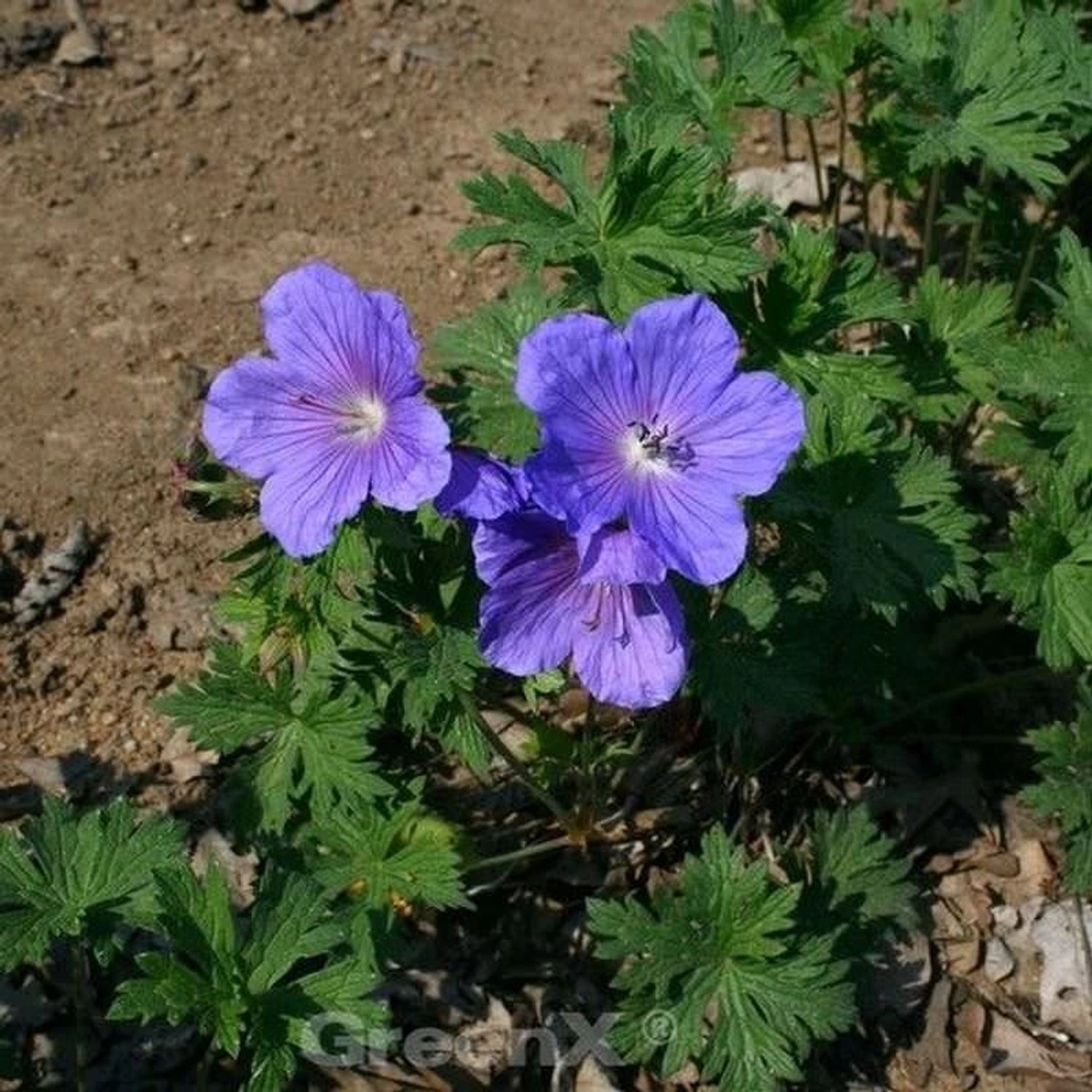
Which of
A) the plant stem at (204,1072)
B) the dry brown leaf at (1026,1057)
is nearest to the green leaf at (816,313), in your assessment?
the dry brown leaf at (1026,1057)

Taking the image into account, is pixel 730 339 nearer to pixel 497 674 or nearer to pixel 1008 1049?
pixel 497 674

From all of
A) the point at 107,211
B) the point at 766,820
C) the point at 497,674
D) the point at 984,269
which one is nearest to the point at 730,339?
the point at 497,674

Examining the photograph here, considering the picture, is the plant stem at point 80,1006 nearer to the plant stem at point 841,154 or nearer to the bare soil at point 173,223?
the bare soil at point 173,223

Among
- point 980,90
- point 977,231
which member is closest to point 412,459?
point 980,90

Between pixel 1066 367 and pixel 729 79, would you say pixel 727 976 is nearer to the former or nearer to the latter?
pixel 1066 367

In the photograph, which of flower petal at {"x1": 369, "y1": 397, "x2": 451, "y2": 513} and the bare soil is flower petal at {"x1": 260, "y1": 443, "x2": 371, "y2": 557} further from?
the bare soil
